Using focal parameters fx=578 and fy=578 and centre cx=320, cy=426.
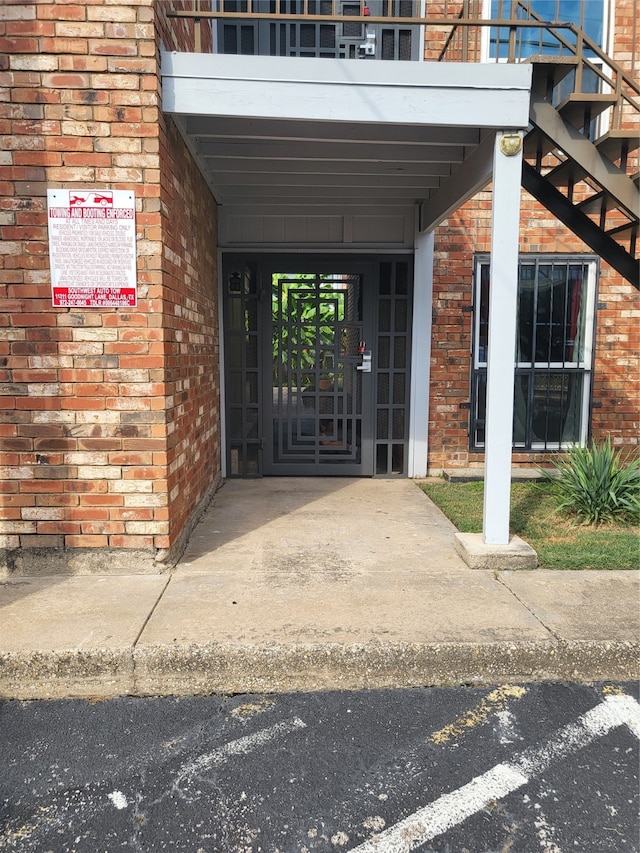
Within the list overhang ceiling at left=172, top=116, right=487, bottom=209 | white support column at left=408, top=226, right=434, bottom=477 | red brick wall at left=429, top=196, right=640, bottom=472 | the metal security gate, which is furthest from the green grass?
overhang ceiling at left=172, top=116, right=487, bottom=209

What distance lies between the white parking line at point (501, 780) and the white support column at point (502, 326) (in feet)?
4.97

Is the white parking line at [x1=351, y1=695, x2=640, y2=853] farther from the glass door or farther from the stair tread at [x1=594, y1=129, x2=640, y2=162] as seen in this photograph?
the glass door

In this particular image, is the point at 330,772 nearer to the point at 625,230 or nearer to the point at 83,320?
the point at 83,320

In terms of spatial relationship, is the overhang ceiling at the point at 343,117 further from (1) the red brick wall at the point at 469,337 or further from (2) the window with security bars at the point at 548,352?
(2) the window with security bars at the point at 548,352

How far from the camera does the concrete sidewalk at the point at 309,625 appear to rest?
2.78m

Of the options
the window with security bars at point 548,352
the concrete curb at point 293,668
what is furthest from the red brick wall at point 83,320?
the window with security bars at point 548,352

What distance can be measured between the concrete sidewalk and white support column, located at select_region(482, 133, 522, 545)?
491mm

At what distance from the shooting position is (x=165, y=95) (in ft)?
11.8

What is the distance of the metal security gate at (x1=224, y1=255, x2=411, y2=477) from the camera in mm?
6652

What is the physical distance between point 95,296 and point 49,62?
1390 millimetres

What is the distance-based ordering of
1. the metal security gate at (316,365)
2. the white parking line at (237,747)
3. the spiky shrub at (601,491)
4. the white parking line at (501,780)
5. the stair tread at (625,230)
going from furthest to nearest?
the metal security gate at (316,365)
the spiky shrub at (601,491)
the stair tread at (625,230)
the white parking line at (237,747)
the white parking line at (501,780)

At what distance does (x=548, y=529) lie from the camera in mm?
4891

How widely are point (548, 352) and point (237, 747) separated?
19.1ft

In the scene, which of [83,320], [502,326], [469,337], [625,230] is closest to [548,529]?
[502,326]
